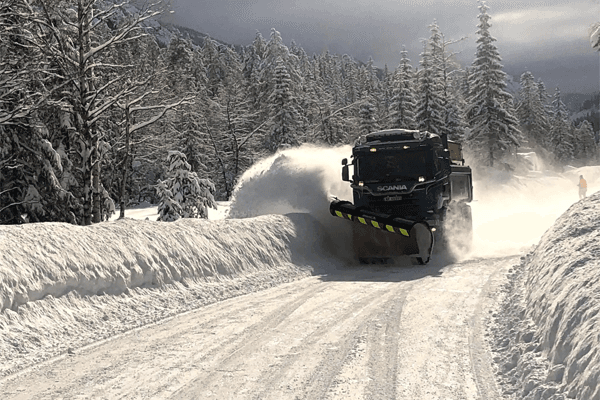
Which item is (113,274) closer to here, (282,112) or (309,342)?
(309,342)

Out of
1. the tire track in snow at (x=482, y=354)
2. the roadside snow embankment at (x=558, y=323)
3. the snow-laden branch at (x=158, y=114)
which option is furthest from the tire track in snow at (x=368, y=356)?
the snow-laden branch at (x=158, y=114)

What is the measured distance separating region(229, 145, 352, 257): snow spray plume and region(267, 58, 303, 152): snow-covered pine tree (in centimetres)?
3268

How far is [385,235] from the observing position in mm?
13234

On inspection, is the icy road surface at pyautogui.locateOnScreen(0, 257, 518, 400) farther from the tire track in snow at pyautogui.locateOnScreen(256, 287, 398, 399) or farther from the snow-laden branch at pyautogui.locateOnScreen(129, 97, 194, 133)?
the snow-laden branch at pyautogui.locateOnScreen(129, 97, 194, 133)

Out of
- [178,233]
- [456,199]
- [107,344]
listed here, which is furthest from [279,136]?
[107,344]

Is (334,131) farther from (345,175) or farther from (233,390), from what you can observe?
(233,390)

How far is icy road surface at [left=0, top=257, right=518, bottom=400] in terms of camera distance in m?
4.96

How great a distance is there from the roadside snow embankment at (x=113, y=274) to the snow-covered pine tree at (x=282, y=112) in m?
38.6

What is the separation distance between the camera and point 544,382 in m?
4.60

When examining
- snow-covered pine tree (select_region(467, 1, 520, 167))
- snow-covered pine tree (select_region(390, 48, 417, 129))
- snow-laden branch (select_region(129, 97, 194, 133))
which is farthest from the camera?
snow-covered pine tree (select_region(390, 48, 417, 129))

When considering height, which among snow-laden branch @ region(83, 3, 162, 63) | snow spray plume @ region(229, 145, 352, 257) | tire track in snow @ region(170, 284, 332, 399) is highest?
snow-laden branch @ region(83, 3, 162, 63)

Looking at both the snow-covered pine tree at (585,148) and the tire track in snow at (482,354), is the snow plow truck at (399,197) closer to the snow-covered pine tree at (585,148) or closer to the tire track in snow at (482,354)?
the tire track in snow at (482,354)

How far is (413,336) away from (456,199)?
30.3 feet

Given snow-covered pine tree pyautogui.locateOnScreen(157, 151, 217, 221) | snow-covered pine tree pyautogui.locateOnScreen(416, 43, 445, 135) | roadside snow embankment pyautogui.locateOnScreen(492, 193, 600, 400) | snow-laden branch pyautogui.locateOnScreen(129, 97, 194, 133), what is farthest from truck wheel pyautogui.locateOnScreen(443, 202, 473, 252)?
snow-covered pine tree pyautogui.locateOnScreen(416, 43, 445, 135)
